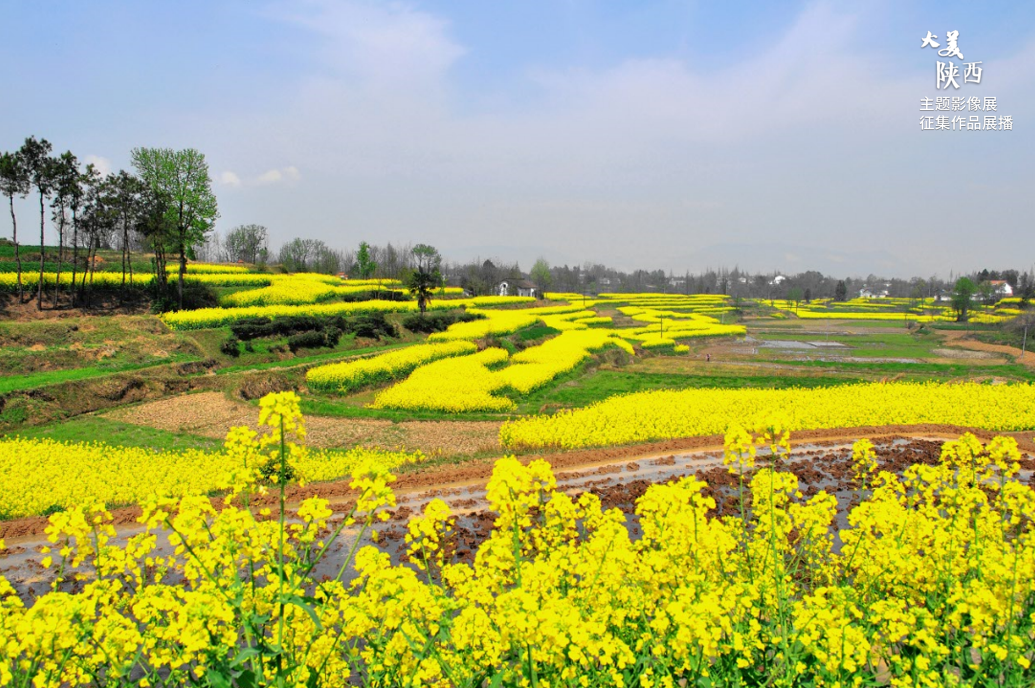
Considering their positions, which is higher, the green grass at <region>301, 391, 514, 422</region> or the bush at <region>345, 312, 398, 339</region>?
the bush at <region>345, 312, 398, 339</region>

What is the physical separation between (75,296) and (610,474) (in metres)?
36.0

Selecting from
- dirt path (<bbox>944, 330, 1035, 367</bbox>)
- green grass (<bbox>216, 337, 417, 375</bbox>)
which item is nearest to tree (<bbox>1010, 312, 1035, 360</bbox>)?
dirt path (<bbox>944, 330, 1035, 367</bbox>)

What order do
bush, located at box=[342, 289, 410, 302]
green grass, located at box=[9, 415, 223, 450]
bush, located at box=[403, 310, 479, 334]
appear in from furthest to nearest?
bush, located at box=[342, 289, 410, 302], bush, located at box=[403, 310, 479, 334], green grass, located at box=[9, 415, 223, 450]

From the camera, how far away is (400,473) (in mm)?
14023

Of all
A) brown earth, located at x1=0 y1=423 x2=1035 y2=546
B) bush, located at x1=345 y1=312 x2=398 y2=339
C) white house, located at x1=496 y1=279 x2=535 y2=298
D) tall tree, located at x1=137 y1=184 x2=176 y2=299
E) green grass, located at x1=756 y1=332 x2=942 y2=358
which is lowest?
brown earth, located at x1=0 y1=423 x2=1035 y2=546

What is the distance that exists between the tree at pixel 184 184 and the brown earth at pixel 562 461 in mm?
36829

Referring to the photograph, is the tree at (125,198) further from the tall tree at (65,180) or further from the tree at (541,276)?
the tree at (541,276)

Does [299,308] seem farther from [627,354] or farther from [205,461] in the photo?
[205,461]

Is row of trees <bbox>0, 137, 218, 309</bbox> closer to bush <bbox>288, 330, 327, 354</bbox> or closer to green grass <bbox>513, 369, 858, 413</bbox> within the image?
bush <bbox>288, 330, 327, 354</bbox>

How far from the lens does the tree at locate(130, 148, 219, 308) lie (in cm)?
4375

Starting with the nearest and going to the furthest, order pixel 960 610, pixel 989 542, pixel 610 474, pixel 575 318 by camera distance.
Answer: pixel 960 610
pixel 989 542
pixel 610 474
pixel 575 318

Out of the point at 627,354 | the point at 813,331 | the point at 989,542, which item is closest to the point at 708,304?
the point at 813,331

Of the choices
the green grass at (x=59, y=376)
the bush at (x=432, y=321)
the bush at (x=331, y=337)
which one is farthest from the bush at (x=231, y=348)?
the bush at (x=432, y=321)

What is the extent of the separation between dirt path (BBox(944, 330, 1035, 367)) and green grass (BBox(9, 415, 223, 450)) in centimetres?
4533
